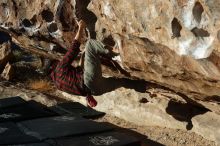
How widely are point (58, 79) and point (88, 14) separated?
0.89m

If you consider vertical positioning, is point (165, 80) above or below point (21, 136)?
above

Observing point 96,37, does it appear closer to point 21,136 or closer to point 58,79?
point 58,79

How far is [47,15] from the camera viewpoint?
655cm

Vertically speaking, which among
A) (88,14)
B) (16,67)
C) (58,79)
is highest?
(88,14)

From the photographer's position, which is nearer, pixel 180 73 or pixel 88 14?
pixel 180 73

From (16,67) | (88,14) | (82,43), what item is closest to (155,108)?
(82,43)

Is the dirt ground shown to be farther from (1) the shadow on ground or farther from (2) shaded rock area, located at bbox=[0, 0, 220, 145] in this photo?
(1) the shadow on ground

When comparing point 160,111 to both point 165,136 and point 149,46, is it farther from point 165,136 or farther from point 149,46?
point 149,46

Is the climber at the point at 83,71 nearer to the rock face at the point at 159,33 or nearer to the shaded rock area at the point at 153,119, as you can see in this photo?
the rock face at the point at 159,33

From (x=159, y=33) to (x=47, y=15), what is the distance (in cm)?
246

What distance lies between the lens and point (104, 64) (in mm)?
6398

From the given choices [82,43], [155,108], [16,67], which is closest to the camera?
[82,43]

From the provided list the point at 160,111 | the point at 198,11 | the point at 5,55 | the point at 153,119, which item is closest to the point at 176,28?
the point at 198,11

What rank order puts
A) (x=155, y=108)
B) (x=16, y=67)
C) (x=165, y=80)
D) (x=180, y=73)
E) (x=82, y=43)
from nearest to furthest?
(x=180, y=73)
(x=165, y=80)
(x=82, y=43)
(x=155, y=108)
(x=16, y=67)
